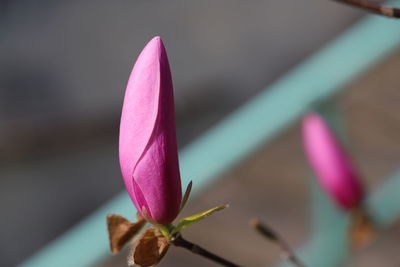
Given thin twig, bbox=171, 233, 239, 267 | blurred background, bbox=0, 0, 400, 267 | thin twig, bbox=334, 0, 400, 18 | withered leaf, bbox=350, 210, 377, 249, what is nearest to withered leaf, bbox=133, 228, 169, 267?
thin twig, bbox=171, 233, 239, 267

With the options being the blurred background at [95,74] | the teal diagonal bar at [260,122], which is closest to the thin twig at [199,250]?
the teal diagonal bar at [260,122]

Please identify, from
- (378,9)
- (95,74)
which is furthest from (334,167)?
(95,74)

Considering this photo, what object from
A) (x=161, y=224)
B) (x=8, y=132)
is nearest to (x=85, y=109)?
(x=8, y=132)

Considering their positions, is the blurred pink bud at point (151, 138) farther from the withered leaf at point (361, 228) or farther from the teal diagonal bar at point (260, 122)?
the teal diagonal bar at point (260, 122)

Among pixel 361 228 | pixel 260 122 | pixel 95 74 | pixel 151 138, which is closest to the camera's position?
pixel 151 138

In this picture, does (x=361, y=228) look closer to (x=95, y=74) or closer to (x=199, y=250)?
(x=199, y=250)

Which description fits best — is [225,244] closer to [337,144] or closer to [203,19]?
[337,144]
